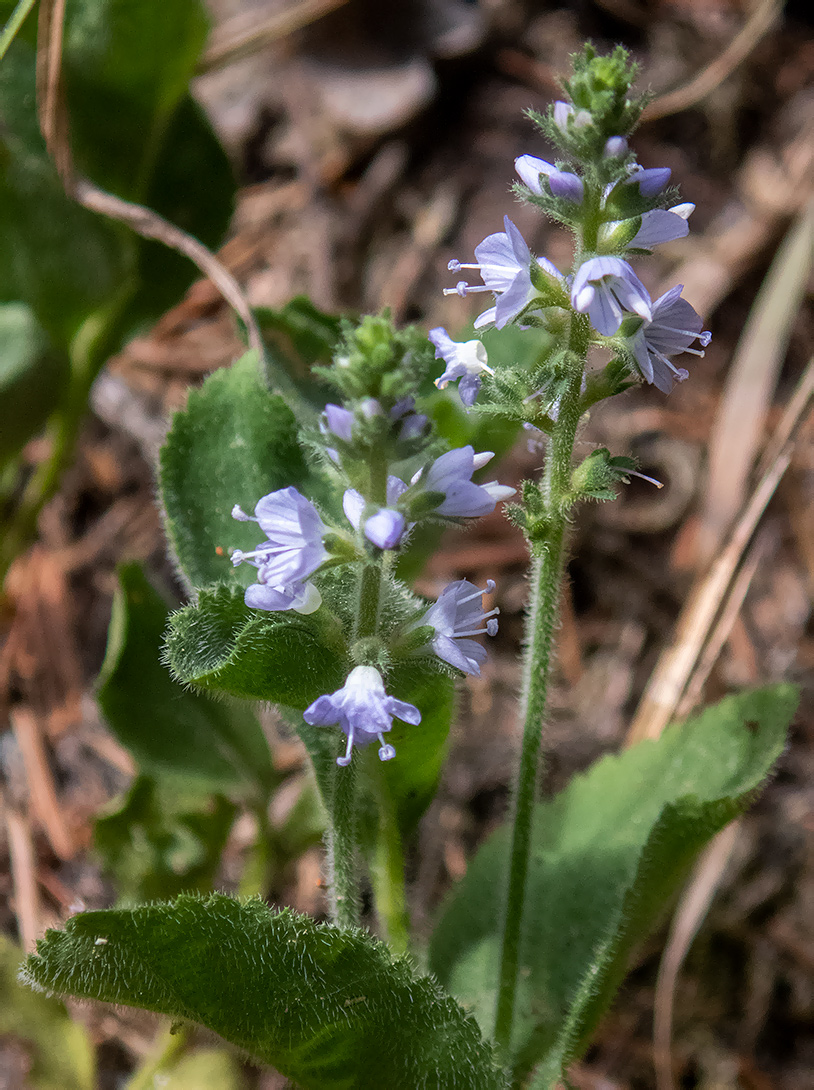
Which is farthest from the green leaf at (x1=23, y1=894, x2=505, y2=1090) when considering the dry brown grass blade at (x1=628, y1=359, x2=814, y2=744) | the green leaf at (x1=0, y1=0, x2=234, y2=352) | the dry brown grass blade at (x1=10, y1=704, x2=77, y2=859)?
the green leaf at (x1=0, y1=0, x2=234, y2=352)

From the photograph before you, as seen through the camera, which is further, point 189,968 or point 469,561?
point 469,561

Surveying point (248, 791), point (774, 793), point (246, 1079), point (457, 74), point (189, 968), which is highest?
point (457, 74)

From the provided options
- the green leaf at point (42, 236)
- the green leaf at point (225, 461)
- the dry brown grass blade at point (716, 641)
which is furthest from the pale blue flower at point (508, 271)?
the green leaf at point (42, 236)

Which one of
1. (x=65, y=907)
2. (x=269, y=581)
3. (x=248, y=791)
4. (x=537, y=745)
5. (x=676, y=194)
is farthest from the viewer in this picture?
(x=65, y=907)

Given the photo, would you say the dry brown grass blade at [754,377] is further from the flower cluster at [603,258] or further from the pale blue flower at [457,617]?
the pale blue flower at [457,617]

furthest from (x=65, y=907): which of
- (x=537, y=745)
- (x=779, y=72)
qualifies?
(x=779, y=72)

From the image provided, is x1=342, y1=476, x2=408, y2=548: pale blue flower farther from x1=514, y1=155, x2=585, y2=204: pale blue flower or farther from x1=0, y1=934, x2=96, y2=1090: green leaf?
x1=0, y1=934, x2=96, y2=1090: green leaf

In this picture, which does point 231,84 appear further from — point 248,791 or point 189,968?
point 189,968
